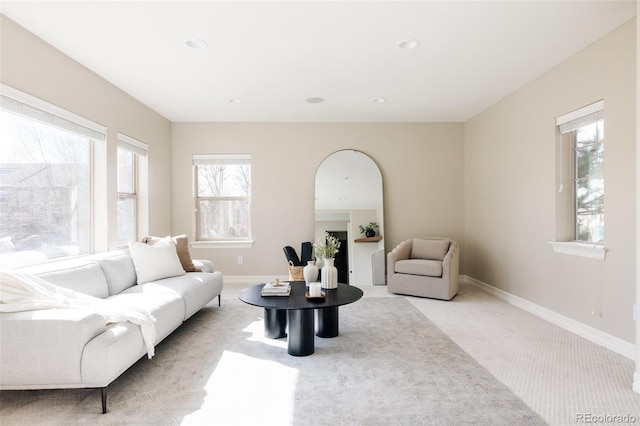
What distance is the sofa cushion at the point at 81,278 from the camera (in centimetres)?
258

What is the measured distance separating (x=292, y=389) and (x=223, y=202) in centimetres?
388

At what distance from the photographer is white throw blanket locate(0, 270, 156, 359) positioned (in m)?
2.03

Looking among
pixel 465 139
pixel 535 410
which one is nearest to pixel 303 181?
pixel 465 139

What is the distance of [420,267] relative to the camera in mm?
4664

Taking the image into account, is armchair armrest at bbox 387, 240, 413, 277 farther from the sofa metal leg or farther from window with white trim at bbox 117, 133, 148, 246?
the sofa metal leg

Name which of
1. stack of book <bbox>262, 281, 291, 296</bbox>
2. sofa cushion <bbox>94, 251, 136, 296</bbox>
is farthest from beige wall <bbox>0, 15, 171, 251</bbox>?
stack of book <bbox>262, 281, 291, 296</bbox>

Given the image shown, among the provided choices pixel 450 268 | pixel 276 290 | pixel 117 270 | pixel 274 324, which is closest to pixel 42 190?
pixel 117 270

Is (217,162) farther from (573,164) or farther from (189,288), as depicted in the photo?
(573,164)

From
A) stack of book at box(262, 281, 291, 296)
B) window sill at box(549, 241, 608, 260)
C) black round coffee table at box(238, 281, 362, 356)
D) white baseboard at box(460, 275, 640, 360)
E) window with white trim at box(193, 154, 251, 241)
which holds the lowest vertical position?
white baseboard at box(460, 275, 640, 360)

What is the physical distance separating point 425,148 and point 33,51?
4.83 m

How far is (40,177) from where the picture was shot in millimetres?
3117

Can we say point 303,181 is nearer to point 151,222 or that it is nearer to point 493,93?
point 151,222

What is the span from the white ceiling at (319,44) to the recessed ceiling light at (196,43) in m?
0.07

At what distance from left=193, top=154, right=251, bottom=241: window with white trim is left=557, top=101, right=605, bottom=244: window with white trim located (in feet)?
13.5
